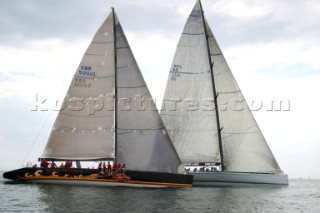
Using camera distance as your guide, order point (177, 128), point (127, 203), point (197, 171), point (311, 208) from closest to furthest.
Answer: point (127, 203) < point (311, 208) < point (197, 171) < point (177, 128)

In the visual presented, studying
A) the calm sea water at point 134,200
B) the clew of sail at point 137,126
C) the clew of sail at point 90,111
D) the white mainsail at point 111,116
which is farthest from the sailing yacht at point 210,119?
the clew of sail at point 90,111

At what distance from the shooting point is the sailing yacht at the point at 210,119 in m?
37.3

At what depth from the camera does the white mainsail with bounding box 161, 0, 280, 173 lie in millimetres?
37844

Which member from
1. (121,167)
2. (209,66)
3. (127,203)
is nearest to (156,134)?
(121,167)

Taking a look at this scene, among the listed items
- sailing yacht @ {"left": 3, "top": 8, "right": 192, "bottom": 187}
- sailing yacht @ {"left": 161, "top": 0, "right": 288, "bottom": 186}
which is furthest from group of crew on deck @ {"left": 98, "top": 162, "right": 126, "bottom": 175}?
sailing yacht @ {"left": 161, "top": 0, "right": 288, "bottom": 186}

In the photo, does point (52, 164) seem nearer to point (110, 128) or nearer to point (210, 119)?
point (110, 128)

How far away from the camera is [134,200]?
25016 millimetres

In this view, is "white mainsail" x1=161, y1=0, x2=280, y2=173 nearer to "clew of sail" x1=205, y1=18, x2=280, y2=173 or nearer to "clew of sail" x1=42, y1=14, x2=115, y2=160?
"clew of sail" x1=205, y1=18, x2=280, y2=173

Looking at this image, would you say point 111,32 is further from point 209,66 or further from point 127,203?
point 127,203

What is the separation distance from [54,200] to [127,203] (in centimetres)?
448

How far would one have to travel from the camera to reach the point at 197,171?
3741cm

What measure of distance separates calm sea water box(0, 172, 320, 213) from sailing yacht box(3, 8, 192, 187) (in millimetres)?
1051

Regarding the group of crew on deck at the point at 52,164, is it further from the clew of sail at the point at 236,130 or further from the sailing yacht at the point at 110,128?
the clew of sail at the point at 236,130

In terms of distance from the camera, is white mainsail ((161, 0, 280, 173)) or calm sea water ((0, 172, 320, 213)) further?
white mainsail ((161, 0, 280, 173))
